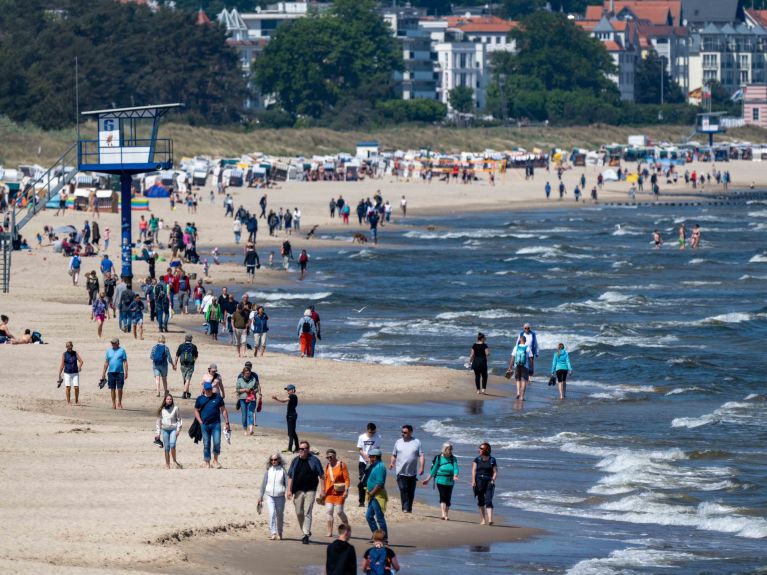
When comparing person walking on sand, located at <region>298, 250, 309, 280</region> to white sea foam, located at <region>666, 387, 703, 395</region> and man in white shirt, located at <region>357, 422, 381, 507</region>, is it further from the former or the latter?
man in white shirt, located at <region>357, 422, 381, 507</region>

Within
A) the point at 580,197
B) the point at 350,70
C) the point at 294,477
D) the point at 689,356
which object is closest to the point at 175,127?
the point at 580,197

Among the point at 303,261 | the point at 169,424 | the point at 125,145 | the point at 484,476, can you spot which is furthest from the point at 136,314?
the point at 303,261

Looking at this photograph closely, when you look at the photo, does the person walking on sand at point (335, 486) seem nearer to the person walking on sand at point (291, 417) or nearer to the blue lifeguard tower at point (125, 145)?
the person walking on sand at point (291, 417)

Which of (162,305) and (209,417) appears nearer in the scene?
(209,417)

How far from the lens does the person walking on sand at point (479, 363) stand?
32562mm

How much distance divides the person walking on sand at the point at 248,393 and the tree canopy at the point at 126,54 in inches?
3892

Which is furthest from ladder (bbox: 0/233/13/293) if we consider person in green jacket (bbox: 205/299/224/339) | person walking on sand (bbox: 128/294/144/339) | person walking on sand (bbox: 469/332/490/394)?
person walking on sand (bbox: 469/332/490/394)

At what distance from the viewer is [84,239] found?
194ft

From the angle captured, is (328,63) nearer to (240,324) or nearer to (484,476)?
(240,324)

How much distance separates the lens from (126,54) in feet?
483

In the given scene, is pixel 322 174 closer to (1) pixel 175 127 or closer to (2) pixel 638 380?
(1) pixel 175 127

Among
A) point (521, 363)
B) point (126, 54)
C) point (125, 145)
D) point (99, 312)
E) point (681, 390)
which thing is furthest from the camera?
point (126, 54)

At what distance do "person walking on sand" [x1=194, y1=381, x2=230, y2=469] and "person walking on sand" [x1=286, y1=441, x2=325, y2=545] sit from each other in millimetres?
3427

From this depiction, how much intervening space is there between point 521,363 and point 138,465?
10.6 m
